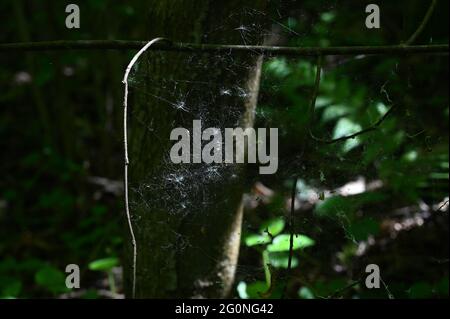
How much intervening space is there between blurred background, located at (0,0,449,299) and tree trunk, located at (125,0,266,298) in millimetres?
122

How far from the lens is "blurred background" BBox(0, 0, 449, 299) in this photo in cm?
194

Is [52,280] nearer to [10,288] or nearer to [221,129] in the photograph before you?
[10,288]

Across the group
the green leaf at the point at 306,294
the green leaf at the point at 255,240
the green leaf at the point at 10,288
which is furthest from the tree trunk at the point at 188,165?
the green leaf at the point at 10,288

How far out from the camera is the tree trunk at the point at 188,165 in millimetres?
1651

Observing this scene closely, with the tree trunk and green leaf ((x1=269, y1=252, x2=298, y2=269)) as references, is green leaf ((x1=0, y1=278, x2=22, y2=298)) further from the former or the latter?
green leaf ((x1=269, y1=252, x2=298, y2=269))

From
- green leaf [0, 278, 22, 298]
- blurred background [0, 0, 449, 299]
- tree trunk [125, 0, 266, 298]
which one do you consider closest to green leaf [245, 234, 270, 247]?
blurred background [0, 0, 449, 299]

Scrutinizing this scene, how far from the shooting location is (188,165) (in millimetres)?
1690

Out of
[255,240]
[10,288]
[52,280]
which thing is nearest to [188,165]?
[255,240]

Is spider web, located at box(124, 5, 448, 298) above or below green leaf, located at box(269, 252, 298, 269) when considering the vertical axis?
above

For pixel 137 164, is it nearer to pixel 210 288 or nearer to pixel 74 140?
pixel 210 288

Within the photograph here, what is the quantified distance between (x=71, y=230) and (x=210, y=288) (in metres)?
1.76

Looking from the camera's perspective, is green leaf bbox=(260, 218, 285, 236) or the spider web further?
green leaf bbox=(260, 218, 285, 236)

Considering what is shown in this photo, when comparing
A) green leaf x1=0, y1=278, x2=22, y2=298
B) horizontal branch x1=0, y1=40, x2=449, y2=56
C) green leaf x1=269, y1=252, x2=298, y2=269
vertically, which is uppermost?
horizontal branch x1=0, y1=40, x2=449, y2=56

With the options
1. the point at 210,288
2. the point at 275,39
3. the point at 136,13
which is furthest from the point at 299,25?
→ the point at 136,13
